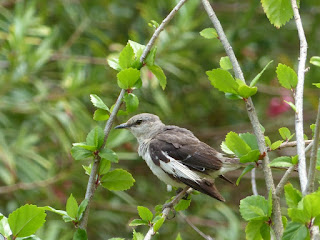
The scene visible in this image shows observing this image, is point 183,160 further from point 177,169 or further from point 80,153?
point 80,153

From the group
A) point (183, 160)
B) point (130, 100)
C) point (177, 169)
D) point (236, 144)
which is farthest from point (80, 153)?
point (183, 160)

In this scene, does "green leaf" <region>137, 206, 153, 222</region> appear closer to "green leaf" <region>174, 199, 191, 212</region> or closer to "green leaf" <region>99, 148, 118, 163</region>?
"green leaf" <region>99, 148, 118, 163</region>

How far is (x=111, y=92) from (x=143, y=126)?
68.6 inches

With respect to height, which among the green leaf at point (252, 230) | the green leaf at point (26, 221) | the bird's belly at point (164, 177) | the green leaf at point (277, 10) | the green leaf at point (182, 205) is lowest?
the bird's belly at point (164, 177)

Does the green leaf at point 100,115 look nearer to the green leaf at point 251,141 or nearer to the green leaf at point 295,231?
the green leaf at point 251,141

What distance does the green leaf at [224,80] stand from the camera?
182 cm

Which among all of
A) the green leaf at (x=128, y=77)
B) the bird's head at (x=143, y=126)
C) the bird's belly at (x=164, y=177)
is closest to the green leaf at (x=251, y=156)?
the green leaf at (x=128, y=77)

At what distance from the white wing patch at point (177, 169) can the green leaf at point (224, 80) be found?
937 millimetres

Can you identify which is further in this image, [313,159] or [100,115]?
[100,115]

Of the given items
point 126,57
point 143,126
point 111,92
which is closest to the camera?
point 126,57

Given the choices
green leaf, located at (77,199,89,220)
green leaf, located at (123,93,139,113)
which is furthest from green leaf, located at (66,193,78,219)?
green leaf, located at (123,93,139,113)

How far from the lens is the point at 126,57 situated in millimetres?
2045

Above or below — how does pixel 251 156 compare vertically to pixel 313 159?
below

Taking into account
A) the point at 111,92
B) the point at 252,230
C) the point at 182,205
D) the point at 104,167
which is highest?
the point at 252,230
